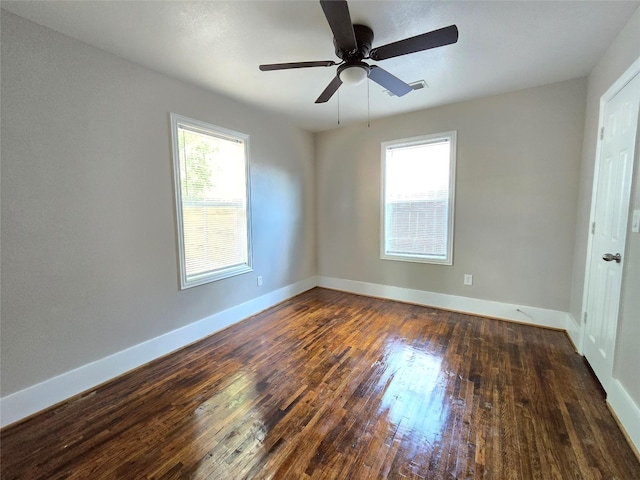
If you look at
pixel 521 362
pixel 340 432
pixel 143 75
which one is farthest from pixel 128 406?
pixel 521 362

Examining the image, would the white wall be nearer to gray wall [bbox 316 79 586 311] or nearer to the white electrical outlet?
gray wall [bbox 316 79 586 311]

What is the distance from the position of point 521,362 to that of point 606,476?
1.06 m

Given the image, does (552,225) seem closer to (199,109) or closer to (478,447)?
(478,447)

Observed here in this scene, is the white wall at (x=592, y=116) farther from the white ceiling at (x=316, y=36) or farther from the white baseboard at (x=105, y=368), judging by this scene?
the white baseboard at (x=105, y=368)

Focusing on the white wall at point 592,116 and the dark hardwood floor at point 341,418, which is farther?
the white wall at point 592,116

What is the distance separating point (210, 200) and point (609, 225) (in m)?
3.51

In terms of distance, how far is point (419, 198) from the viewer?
3.68 metres

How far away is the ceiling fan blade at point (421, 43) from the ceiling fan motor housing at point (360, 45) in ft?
0.30

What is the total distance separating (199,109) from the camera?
2797 millimetres

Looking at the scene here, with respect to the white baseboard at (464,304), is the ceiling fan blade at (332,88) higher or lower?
higher

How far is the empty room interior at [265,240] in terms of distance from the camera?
5.19 ft

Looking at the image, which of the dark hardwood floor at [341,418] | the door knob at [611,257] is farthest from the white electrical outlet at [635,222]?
the dark hardwood floor at [341,418]

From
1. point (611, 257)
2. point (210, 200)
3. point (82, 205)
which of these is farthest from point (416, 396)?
point (82, 205)

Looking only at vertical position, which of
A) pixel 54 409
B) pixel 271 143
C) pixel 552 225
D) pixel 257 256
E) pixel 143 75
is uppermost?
pixel 143 75
